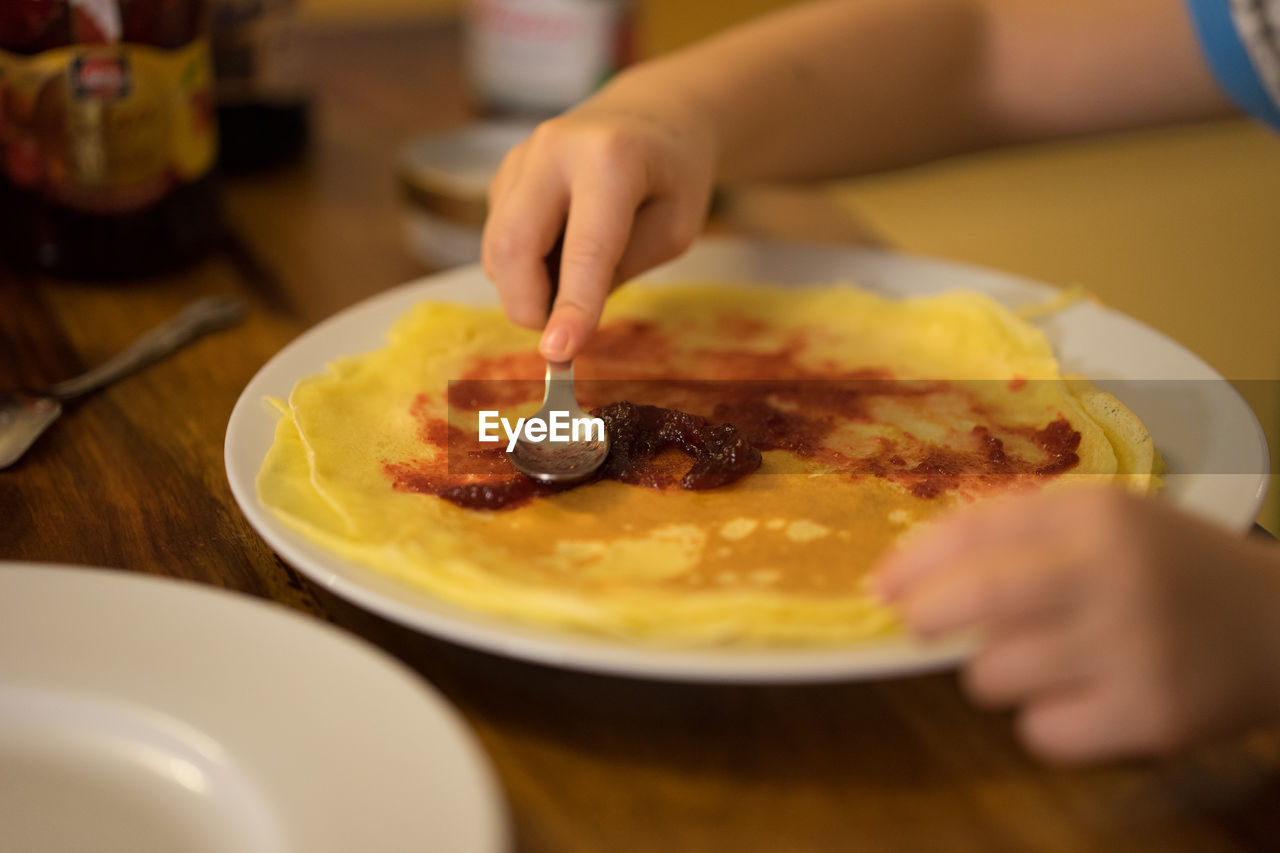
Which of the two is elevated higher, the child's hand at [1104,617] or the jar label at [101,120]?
the child's hand at [1104,617]

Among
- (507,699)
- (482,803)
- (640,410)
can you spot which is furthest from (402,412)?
(482,803)

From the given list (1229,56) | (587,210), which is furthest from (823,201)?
(587,210)

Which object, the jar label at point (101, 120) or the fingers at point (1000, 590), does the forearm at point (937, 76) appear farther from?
the fingers at point (1000, 590)

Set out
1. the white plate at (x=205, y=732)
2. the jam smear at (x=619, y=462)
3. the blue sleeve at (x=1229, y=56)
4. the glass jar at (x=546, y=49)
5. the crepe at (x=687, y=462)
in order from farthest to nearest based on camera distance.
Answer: the glass jar at (x=546, y=49)
the blue sleeve at (x=1229, y=56)
the jam smear at (x=619, y=462)
the crepe at (x=687, y=462)
the white plate at (x=205, y=732)

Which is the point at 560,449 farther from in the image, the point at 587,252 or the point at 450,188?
the point at 450,188

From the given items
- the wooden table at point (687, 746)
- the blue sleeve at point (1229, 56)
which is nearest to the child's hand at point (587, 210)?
the wooden table at point (687, 746)

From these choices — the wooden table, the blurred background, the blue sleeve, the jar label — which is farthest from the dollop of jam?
the blue sleeve

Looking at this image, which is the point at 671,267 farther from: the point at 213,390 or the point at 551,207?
the point at 213,390
